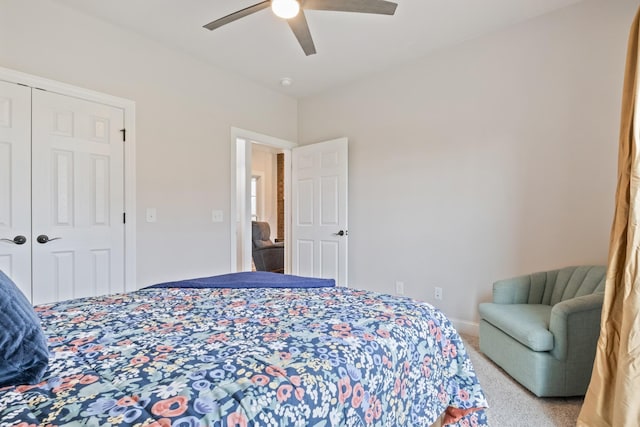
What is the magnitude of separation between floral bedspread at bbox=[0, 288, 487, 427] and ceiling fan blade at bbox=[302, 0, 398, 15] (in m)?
1.64

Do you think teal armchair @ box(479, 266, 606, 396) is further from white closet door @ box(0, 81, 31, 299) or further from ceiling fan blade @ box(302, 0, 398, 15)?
white closet door @ box(0, 81, 31, 299)

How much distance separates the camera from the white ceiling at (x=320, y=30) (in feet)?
8.10

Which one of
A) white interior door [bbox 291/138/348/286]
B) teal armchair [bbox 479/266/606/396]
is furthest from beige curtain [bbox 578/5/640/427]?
white interior door [bbox 291/138/348/286]

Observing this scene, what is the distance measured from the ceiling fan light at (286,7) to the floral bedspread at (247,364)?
1634 mm

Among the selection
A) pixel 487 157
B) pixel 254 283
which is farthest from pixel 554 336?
pixel 254 283

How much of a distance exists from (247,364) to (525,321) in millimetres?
1915

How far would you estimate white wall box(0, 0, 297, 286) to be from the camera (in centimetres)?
237

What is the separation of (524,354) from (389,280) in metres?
1.60

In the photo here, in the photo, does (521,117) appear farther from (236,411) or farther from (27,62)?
(27,62)

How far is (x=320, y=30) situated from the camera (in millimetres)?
2764

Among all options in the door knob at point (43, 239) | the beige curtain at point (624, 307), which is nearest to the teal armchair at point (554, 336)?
the beige curtain at point (624, 307)

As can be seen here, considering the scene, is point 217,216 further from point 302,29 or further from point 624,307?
point 624,307

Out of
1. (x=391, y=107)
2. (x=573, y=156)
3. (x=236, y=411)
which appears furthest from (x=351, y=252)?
(x=236, y=411)

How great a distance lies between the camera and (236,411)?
71 cm
